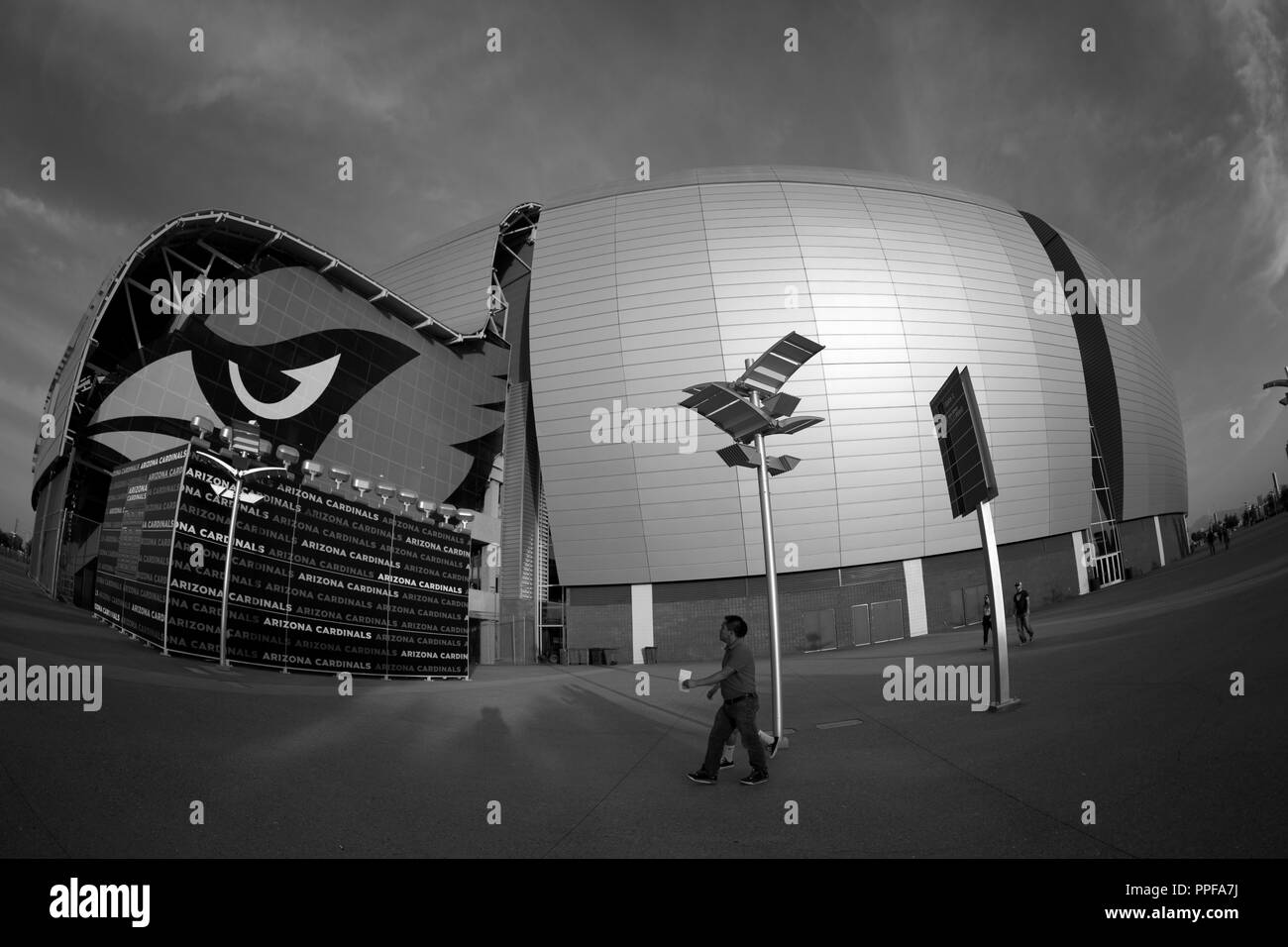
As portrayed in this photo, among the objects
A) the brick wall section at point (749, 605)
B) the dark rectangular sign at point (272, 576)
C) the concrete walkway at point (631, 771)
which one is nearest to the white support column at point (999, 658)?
the concrete walkway at point (631, 771)

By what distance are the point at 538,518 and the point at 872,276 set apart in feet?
64.0

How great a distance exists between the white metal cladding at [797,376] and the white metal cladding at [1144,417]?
443cm

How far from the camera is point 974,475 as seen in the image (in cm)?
832

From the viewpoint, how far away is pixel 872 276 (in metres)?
26.7

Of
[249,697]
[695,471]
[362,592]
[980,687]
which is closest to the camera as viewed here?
[249,697]

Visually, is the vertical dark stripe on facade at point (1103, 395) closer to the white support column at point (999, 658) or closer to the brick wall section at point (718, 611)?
the brick wall section at point (718, 611)

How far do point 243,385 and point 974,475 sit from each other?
75.7 feet

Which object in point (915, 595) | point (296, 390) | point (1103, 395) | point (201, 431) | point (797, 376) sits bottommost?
point (915, 595)

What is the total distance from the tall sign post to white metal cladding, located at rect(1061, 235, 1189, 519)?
2906 centimetres

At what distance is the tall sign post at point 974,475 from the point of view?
7426 millimetres

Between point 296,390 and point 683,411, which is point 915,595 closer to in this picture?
point 683,411

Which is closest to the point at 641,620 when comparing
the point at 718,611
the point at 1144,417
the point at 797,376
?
the point at 718,611
